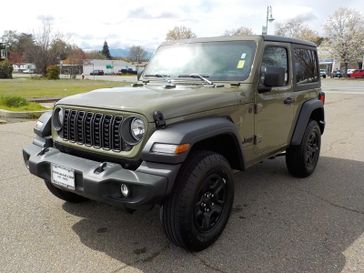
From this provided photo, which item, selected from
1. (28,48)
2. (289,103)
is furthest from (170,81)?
(28,48)

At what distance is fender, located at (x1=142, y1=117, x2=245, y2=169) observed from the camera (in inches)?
109

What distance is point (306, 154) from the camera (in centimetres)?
498

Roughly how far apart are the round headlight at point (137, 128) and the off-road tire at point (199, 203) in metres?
0.43

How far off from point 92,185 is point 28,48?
5077cm

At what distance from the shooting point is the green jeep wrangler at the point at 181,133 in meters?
2.81

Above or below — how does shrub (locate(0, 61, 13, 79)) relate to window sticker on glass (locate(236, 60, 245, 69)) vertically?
above

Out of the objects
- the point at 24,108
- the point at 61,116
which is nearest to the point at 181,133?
the point at 61,116

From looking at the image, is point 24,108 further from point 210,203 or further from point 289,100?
point 210,203

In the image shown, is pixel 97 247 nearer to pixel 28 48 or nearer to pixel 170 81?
pixel 170 81

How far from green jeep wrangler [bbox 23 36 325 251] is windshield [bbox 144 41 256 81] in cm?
1

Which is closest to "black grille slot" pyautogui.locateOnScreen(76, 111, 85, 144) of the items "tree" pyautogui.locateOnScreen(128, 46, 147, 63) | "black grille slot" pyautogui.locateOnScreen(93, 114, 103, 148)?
"black grille slot" pyautogui.locateOnScreen(93, 114, 103, 148)

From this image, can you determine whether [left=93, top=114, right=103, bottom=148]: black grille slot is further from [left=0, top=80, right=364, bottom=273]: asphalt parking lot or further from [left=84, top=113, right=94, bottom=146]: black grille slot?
[left=0, top=80, right=364, bottom=273]: asphalt parking lot

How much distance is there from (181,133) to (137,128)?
1.17ft

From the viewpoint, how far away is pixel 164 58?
449 cm
